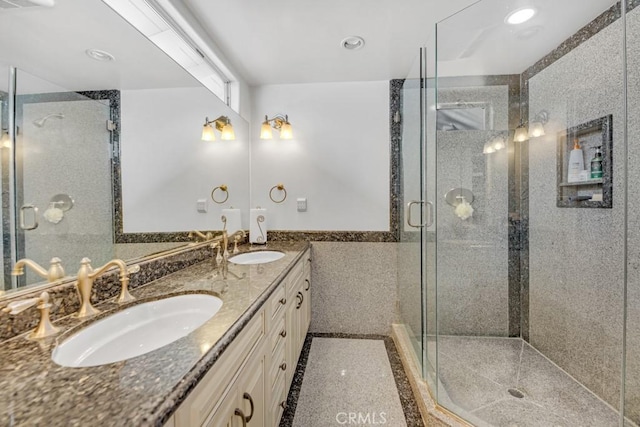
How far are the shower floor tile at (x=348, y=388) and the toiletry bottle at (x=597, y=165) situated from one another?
69.6 inches

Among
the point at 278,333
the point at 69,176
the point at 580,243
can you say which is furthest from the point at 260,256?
the point at 580,243

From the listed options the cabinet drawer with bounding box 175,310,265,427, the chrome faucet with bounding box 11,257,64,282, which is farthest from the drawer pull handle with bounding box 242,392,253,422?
the chrome faucet with bounding box 11,257,64,282

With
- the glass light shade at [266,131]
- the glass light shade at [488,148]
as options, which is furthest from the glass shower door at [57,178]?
the glass light shade at [488,148]

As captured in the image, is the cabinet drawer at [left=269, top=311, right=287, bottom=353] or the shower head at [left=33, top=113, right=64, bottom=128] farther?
the cabinet drawer at [left=269, top=311, right=287, bottom=353]

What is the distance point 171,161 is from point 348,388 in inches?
70.1

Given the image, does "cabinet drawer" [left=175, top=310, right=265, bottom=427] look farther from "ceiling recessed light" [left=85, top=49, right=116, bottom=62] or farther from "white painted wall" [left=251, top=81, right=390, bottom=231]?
"white painted wall" [left=251, top=81, right=390, bottom=231]

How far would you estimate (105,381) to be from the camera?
20.3 inches

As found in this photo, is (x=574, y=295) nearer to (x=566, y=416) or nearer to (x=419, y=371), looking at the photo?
(x=566, y=416)

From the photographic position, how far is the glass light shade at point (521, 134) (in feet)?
6.53

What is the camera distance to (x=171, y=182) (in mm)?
1533

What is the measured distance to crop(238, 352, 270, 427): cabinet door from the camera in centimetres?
85

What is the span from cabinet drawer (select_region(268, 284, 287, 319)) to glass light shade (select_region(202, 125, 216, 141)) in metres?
1.16

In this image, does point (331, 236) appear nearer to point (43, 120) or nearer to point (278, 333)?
point (278, 333)

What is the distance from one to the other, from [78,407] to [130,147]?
1.09 metres
